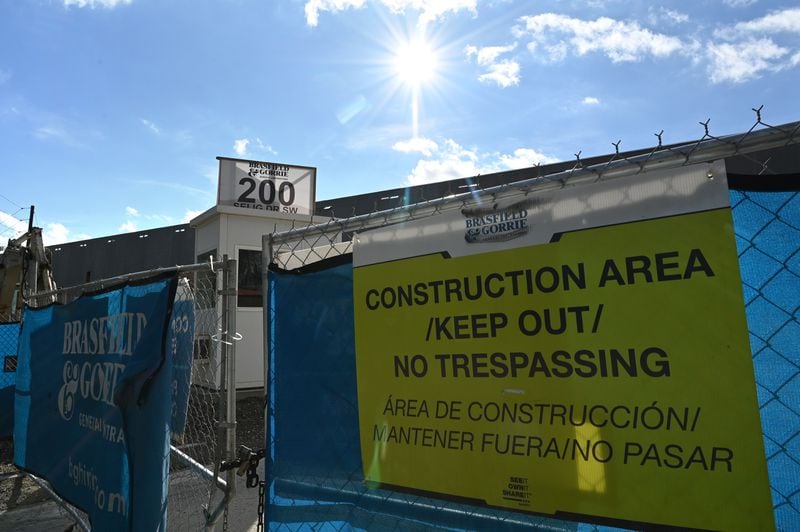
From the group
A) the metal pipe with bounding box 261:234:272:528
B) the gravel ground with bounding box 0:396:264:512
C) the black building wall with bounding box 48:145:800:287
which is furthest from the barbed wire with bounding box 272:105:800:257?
the black building wall with bounding box 48:145:800:287

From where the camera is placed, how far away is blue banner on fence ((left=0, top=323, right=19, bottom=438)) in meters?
7.23

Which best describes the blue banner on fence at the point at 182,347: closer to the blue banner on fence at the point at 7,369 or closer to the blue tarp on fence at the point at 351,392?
the blue tarp on fence at the point at 351,392

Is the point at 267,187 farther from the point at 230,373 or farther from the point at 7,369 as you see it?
the point at 230,373

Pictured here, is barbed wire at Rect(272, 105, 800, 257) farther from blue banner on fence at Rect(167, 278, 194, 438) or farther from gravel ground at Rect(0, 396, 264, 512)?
gravel ground at Rect(0, 396, 264, 512)

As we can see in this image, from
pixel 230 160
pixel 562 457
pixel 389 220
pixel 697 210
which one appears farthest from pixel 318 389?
pixel 230 160

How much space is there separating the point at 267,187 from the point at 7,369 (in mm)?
5523

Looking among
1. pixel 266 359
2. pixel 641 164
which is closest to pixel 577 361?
pixel 641 164

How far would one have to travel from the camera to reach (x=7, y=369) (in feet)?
24.2

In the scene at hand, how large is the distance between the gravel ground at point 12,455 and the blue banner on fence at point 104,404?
140 centimetres

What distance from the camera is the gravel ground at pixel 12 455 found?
554 cm

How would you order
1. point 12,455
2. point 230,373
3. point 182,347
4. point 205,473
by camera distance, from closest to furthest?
1. point 230,373
2. point 205,473
3. point 182,347
4. point 12,455

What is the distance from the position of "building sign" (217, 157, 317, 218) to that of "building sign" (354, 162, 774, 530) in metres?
8.98

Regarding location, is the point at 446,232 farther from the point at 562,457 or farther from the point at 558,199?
the point at 562,457

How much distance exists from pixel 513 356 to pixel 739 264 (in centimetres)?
67
